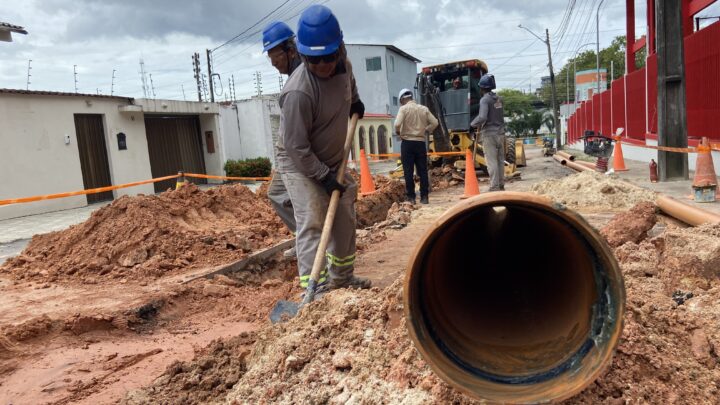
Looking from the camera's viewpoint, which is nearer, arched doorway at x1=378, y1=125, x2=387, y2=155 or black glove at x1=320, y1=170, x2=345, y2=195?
black glove at x1=320, y1=170, x2=345, y2=195

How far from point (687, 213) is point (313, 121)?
3883 millimetres

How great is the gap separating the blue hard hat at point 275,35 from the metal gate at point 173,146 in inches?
619

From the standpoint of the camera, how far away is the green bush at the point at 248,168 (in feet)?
68.1

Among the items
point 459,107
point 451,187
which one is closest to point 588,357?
point 451,187

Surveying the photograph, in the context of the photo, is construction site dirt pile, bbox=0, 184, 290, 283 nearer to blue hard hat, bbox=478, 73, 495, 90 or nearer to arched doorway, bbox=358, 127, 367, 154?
blue hard hat, bbox=478, 73, 495, 90

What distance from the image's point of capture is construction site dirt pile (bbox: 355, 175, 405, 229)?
873cm

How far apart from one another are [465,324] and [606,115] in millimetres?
22222

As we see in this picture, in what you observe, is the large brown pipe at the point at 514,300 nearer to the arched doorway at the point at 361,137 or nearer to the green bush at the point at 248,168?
the green bush at the point at 248,168

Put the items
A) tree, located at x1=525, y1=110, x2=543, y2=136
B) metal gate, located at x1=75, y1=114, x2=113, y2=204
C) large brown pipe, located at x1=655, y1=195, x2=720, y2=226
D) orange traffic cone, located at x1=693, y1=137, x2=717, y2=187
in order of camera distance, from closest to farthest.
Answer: large brown pipe, located at x1=655, y1=195, x2=720, y2=226
orange traffic cone, located at x1=693, y1=137, x2=717, y2=187
metal gate, located at x1=75, y1=114, x2=113, y2=204
tree, located at x1=525, y1=110, x2=543, y2=136

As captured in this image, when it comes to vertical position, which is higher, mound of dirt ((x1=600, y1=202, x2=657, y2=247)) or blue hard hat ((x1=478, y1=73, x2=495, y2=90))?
blue hard hat ((x1=478, y1=73, x2=495, y2=90))

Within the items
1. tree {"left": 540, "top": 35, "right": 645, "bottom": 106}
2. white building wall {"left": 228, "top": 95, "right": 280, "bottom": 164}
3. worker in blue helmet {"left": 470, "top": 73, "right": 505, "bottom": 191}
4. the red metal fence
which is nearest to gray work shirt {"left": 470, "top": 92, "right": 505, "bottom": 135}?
worker in blue helmet {"left": 470, "top": 73, "right": 505, "bottom": 191}

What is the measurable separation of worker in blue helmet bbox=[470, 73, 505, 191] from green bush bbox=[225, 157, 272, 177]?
13.4m

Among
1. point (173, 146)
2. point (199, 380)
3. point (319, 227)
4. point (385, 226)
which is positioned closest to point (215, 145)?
point (173, 146)

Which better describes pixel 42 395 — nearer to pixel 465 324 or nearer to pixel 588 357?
pixel 465 324
